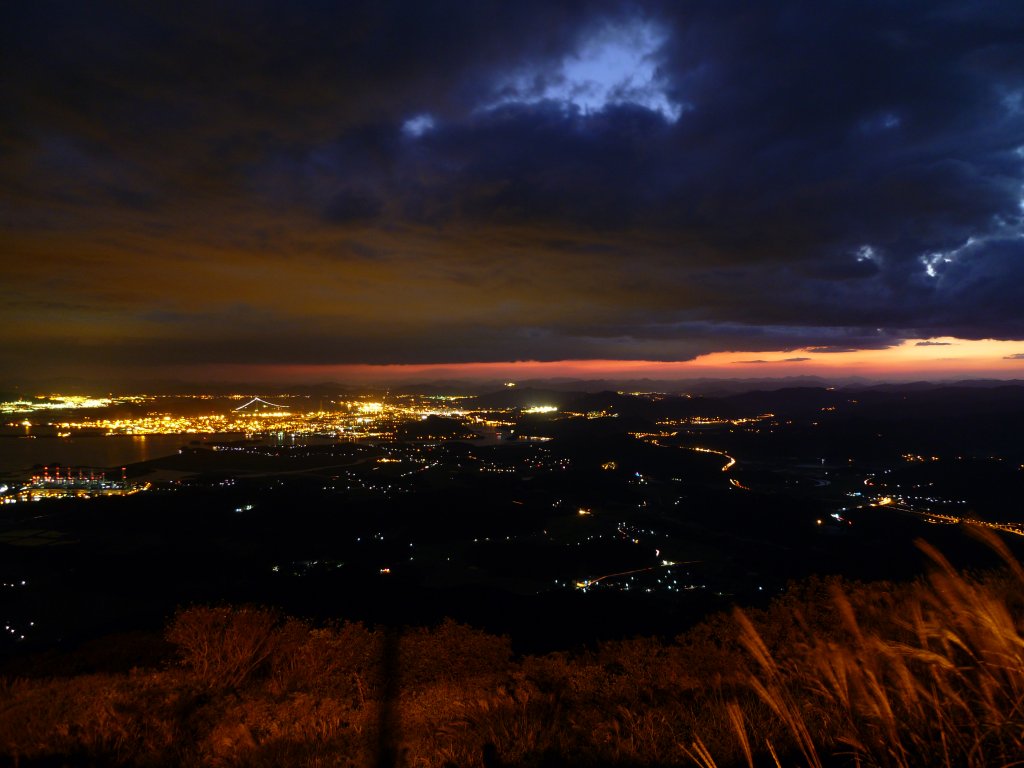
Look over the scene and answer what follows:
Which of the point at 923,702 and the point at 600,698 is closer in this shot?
the point at 923,702

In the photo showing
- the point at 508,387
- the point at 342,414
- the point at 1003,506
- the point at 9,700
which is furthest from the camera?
the point at 508,387

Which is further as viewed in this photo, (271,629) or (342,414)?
(342,414)

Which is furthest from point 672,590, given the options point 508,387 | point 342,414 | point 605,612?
point 508,387

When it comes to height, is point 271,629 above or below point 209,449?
above

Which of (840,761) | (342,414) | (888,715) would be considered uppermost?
(888,715)

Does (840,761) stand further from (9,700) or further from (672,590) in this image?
(672,590)

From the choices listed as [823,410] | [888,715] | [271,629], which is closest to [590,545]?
[271,629]

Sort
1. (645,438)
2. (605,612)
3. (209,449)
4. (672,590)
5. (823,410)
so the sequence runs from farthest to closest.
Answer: (823,410)
(645,438)
(209,449)
(672,590)
(605,612)

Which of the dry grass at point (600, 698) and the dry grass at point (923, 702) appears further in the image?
the dry grass at point (600, 698)

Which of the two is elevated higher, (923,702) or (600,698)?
(923,702)

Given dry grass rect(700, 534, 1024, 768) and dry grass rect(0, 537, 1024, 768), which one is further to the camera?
dry grass rect(0, 537, 1024, 768)
